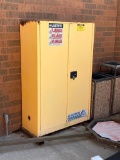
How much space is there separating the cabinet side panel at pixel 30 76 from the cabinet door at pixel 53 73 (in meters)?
0.07

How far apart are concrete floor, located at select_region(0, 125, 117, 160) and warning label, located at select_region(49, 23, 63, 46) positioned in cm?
133

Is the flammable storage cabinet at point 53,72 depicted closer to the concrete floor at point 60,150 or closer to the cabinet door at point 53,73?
the cabinet door at point 53,73

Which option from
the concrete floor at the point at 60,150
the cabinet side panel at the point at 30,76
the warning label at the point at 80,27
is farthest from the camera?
the warning label at the point at 80,27

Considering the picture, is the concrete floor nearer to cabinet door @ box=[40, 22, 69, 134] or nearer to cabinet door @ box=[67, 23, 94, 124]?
cabinet door @ box=[40, 22, 69, 134]

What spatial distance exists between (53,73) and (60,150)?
990 mm

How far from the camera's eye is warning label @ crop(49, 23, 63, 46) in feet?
9.91

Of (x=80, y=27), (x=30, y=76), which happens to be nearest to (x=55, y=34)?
(x=80, y=27)

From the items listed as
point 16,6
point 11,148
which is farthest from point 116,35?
point 11,148

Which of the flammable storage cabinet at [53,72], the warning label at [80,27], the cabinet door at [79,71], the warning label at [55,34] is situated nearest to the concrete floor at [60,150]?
the flammable storage cabinet at [53,72]

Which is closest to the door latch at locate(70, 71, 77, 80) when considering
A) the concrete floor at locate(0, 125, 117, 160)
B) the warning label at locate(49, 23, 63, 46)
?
the warning label at locate(49, 23, 63, 46)

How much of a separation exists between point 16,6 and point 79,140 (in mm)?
1971

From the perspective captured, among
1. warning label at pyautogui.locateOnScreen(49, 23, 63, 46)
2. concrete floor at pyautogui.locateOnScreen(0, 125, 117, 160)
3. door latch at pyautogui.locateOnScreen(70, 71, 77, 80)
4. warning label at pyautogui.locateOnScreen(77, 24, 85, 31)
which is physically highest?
warning label at pyautogui.locateOnScreen(77, 24, 85, 31)

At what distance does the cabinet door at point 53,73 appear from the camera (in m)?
3.01

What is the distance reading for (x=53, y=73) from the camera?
124 inches
